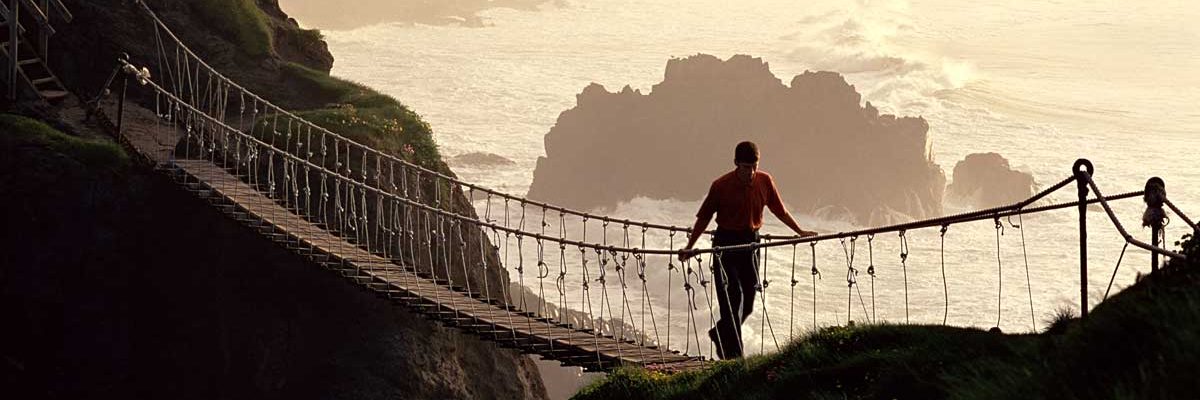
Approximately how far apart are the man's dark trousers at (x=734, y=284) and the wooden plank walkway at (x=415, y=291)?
21.8 inches

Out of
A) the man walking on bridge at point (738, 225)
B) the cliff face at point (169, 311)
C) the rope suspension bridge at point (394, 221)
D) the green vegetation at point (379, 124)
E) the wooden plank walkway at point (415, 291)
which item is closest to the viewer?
the man walking on bridge at point (738, 225)

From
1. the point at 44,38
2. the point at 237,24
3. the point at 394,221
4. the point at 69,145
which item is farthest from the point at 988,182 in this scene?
the point at 69,145

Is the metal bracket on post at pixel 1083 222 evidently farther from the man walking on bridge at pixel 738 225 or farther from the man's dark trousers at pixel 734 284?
the man's dark trousers at pixel 734 284

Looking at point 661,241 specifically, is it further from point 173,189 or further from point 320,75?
point 173,189

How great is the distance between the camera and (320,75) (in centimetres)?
2766

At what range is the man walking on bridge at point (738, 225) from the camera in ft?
41.7

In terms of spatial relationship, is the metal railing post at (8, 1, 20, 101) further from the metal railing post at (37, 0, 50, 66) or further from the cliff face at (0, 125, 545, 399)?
the cliff face at (0, 125, 545, 399)

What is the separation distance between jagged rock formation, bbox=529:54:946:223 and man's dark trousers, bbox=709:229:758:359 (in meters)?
93.4

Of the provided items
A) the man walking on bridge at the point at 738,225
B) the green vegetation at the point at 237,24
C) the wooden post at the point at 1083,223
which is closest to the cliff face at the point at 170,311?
the green vegetation at the point at 237,24

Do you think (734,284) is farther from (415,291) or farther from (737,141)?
(737,141)

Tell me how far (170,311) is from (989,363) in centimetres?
1493

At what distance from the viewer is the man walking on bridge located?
1270 cm

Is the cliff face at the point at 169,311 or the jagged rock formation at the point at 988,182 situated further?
the jagged rock formation at the point at 988,182

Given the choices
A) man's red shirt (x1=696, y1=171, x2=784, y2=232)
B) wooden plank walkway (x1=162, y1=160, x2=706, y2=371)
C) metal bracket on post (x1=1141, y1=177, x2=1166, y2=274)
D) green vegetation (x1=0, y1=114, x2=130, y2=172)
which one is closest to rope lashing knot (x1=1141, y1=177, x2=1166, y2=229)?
metal bracket on post (x1=1141, y1=177, x2=1166, y2=274)
